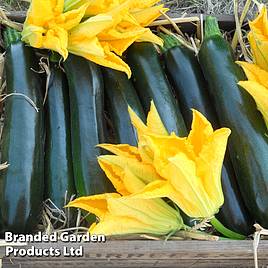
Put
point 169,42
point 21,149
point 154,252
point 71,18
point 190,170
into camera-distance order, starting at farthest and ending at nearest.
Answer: point 169,42
point 71,18
point 21,149
point 154,252
point 190,170

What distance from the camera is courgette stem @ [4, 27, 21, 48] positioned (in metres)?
2.04

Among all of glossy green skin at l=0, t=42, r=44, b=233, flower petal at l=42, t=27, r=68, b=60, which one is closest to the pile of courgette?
glossy green skin at l=0, t=42, r=44, b=233

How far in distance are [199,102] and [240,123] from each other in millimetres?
182

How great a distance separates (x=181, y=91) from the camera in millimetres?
2059

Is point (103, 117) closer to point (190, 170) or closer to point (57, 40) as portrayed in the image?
point (57, 40)

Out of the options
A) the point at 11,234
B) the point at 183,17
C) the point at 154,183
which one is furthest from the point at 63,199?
the point at 183,17

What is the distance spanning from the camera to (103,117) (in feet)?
6.47

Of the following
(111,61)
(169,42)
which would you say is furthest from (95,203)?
(169,42)

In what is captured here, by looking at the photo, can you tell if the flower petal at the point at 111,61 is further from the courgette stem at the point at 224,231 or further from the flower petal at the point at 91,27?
the courgette stem at the point at 224,231

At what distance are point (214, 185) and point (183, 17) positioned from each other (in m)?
0.86

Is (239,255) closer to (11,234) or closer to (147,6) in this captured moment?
(11,234)

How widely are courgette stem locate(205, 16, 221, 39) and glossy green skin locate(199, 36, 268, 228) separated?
0.09 ft

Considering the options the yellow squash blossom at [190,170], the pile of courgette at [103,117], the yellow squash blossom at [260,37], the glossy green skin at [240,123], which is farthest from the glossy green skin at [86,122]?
the yellow squash blossom at [260,37]

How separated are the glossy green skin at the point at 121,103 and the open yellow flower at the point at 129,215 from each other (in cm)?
26
